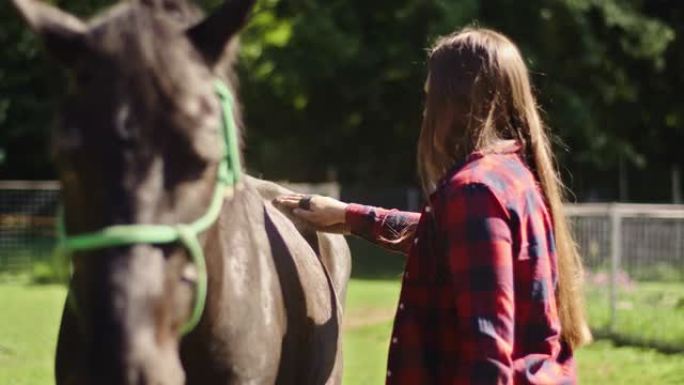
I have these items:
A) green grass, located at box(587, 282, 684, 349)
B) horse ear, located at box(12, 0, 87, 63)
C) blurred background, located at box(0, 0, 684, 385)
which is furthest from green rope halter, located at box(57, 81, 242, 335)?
green grass, located at box(587, 282, 684, 349)

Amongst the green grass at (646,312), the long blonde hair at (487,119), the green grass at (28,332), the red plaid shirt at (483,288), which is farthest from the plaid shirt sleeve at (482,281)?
the green grass at (646,312)

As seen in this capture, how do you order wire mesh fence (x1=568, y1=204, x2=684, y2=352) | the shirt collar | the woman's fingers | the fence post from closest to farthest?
the shirt collar < the woman's fingers < wire mesh fence (x1=568, y1=204, x2=684, y2=352) < the fence post

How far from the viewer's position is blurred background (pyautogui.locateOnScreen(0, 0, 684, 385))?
43.0 ft

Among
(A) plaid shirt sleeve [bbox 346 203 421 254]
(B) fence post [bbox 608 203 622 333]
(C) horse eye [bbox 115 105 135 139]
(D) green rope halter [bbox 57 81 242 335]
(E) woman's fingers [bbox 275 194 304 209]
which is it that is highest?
(C) horse eye [bbox 115 105 135 139]

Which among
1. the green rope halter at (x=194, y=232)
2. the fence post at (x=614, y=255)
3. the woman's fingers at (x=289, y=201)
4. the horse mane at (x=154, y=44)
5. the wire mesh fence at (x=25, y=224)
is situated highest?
the horse mane at (x=154, y=44)

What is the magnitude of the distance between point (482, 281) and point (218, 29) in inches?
36.3

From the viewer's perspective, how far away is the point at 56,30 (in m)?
2.59

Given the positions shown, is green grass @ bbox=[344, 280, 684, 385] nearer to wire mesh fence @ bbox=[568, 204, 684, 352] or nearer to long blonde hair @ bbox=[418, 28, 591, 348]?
wire mesh fence @ bbox=[568, 204, 684, 352]

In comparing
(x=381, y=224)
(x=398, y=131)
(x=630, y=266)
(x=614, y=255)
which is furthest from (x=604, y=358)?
(x=398, y=131)

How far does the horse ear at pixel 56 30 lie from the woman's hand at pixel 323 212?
1.79m

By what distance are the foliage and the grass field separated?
7755 millimetres

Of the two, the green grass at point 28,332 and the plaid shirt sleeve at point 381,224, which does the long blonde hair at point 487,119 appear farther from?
the green grass at point 28,332

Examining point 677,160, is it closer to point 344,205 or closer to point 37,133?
point 37,133

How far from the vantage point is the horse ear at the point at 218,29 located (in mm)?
2670
